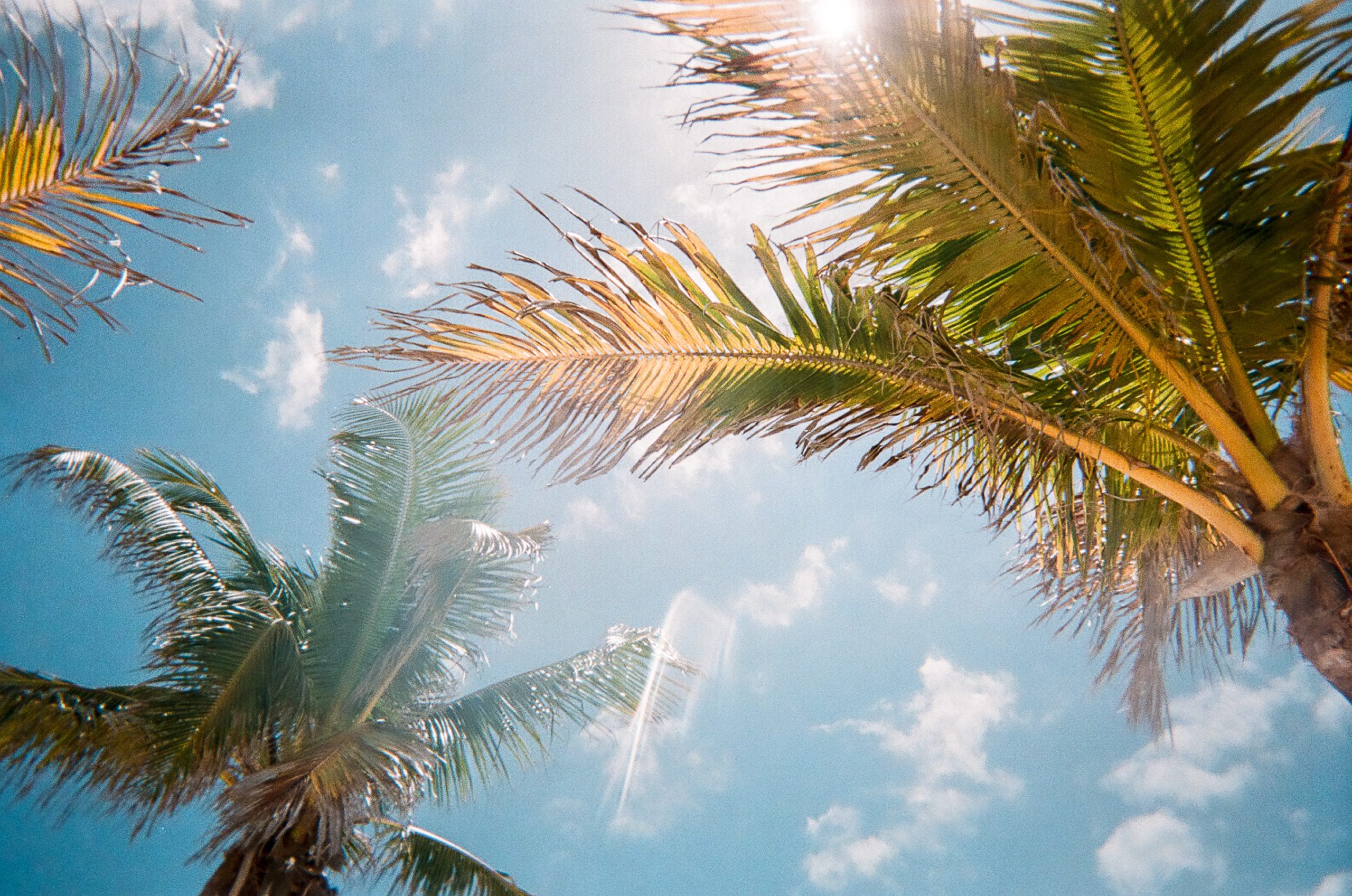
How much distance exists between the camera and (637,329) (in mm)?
2828

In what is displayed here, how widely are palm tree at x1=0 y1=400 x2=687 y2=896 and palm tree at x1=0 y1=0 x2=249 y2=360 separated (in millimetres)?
4852

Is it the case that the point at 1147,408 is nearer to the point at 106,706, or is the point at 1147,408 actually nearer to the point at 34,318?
the point at 34,318

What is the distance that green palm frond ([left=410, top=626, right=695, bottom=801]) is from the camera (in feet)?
25.0

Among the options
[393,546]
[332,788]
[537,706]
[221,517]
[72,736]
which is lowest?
[72,736]

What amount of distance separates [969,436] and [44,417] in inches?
1189

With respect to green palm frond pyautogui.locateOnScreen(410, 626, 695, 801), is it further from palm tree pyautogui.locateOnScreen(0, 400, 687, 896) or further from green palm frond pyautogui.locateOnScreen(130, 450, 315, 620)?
green palm frond pyautogui.locateOnScreen(130, 450, 315, 620)

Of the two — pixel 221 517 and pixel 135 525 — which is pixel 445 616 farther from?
pixel 135 525

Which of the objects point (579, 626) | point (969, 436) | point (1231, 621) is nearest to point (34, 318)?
point (969, 436)

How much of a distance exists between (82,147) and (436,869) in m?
7.66

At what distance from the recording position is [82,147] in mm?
1557

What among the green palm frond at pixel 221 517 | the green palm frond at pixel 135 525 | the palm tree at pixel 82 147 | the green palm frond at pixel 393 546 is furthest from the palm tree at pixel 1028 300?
the green palm frond at pixel 221 517

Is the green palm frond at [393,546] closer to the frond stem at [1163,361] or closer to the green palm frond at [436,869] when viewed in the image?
the green palm frond at [436,869]

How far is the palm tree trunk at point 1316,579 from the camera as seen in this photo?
2.21 m

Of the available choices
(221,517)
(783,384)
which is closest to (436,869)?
(221,517)
